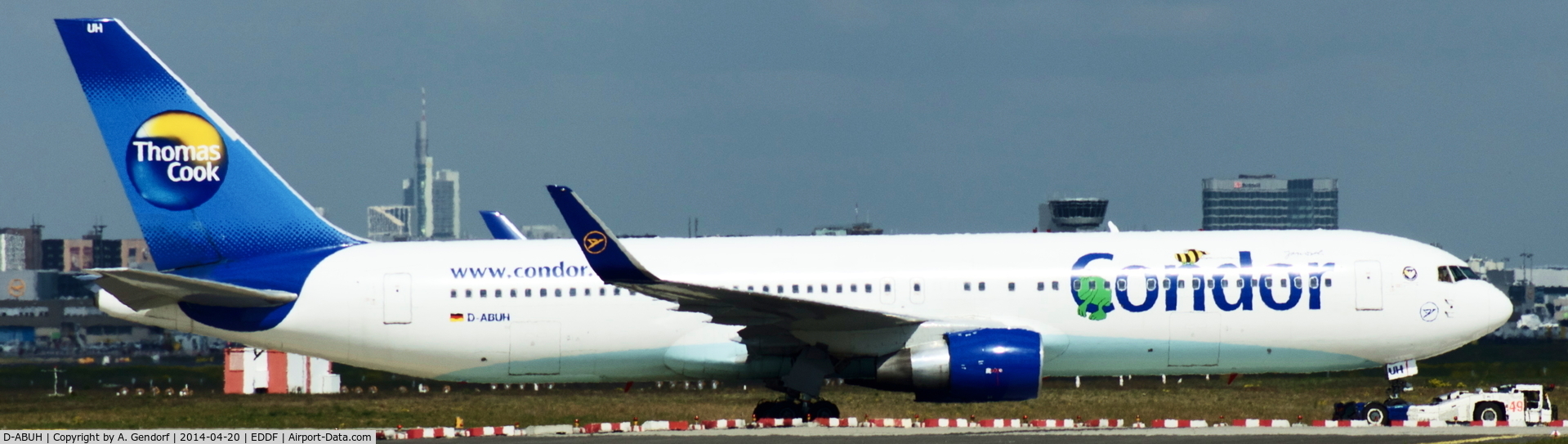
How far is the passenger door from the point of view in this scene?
30812mm

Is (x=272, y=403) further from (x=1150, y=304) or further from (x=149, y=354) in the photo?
(x=149, y=354)

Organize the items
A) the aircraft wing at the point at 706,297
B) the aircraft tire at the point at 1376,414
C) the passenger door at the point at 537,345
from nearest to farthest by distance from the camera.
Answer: the aircraft wing at the point at 706,297
the aircraft tire at the point at 1376,414
the passenger door at the point at 537,345

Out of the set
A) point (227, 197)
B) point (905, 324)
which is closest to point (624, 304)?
point (905, 324)

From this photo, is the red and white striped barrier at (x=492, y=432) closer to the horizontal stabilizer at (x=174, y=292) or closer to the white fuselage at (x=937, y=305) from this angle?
the white fuselage at (x=937, y=305)

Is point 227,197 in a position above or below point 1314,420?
above

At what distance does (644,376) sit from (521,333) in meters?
2.32

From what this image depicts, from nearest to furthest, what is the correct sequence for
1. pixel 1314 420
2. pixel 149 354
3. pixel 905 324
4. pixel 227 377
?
pixel 905 324 → pixel 1314 420 → pixel 227 377 → pixel 149 354

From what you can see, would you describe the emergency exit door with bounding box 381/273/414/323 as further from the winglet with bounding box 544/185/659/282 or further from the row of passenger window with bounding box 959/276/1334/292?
the row of passenger window with bounding box 959/276/1334/292

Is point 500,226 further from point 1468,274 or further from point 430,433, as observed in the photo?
point 1468,274

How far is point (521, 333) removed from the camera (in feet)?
101

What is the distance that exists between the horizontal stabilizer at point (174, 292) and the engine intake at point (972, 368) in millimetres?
10905

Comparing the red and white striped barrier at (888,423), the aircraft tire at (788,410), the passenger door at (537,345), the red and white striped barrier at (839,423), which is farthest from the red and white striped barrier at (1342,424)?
the passenger door at (537,345)

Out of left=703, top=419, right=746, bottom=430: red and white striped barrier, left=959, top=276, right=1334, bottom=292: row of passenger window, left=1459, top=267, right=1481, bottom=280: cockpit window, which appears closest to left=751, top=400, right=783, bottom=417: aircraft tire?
left=703, top=419, right=746, bottom=430: red and white striped barrier

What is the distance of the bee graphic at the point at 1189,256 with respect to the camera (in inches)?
1206
